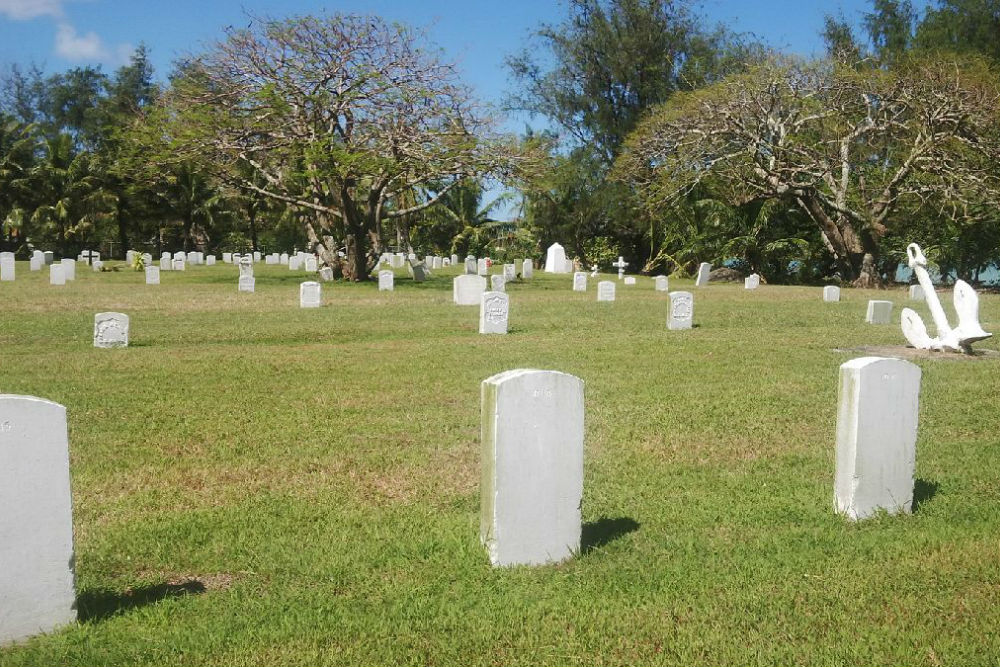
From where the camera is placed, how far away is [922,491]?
6.61 metres

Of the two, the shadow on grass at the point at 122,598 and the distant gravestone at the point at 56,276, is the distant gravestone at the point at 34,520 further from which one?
the distant gravestone at the point at 56,276

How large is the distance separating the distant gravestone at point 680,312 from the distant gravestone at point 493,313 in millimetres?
3375

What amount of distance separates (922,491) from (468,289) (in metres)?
17.2

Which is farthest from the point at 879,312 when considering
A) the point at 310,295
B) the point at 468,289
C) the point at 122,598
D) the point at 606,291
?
the point at 122,598

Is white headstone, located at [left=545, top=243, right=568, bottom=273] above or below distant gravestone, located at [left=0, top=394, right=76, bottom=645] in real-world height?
above

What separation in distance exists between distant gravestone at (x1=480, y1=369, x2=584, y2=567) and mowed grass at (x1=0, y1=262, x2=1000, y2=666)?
0.52 ft

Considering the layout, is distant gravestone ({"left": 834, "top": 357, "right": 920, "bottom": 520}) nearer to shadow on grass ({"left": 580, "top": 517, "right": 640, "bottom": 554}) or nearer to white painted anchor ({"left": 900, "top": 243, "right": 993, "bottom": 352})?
shadow on grass ({"left": 580, "top": 517, "right": 640, "bottom": 554})

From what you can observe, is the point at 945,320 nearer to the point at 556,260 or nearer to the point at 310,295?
the point at 310,295

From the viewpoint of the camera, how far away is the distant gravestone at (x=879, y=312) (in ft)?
64.1

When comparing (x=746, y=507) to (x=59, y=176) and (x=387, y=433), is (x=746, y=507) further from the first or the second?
(x=59, y=176)

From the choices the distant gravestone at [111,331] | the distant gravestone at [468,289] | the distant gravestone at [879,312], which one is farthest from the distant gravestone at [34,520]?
the distant gravestone at [468,289]

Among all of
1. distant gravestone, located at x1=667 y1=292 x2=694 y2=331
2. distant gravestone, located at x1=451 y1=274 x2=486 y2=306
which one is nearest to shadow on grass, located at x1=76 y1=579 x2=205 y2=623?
distant gravestone, located at x1=667 y1=292 x2=694 y2=331

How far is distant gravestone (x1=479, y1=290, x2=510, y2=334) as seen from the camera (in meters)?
16.6

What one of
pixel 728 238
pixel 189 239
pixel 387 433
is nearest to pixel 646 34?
pixel 728 238
